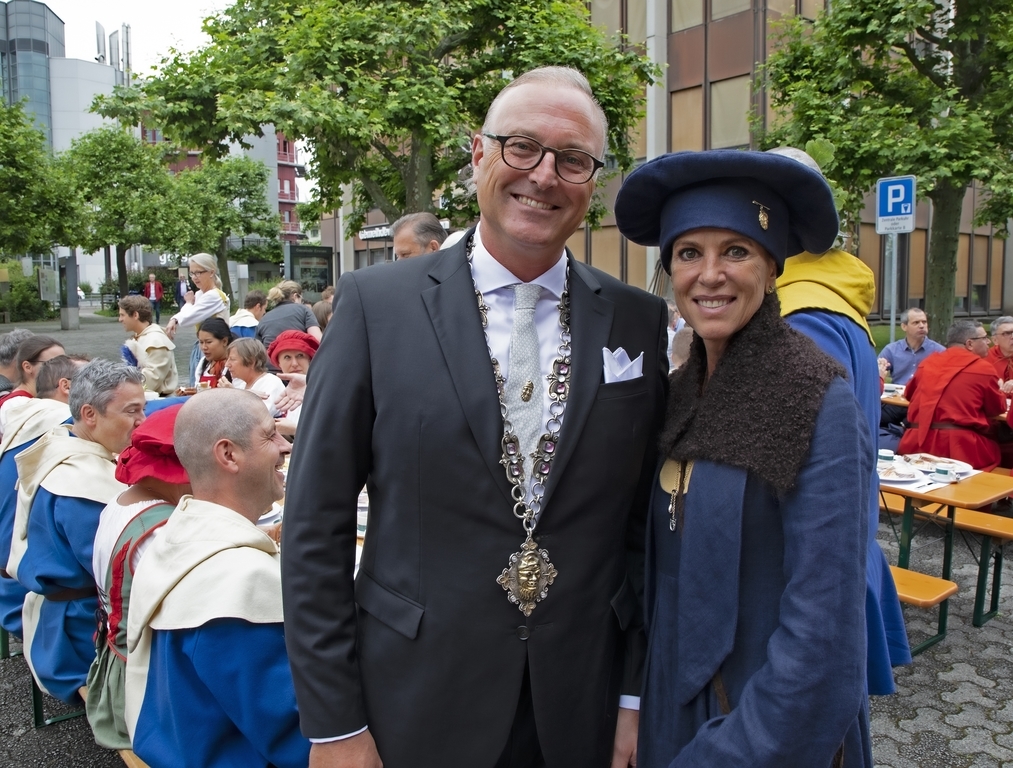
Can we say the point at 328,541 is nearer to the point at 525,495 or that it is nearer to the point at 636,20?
the point at 525,495

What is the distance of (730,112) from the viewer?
19.5 meters

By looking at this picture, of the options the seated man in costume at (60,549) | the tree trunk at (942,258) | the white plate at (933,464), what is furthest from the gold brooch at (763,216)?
the tree trunk at (942,258)

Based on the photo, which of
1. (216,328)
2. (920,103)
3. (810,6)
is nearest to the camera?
(216,328)

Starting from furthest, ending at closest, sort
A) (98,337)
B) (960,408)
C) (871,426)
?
(98,337) → (960,408) → (871,426)

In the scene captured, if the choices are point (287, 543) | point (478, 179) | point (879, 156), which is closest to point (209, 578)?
point (287, 543)

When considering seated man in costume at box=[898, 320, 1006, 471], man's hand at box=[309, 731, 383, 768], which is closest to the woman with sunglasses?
seated man in costume at box=[898, 320, 1006, 471]

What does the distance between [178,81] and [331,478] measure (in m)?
13.2

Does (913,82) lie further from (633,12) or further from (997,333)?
(633,12)

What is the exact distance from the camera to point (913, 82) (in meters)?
12.8

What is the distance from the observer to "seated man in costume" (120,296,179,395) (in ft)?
25.1

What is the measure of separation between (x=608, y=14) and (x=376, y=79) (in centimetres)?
1154

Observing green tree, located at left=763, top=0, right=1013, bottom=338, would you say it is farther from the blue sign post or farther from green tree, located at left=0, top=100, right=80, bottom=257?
green tree, located at left=0, top=100, right=80, bottom=257

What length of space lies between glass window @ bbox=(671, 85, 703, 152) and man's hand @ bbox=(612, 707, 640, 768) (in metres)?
19.8

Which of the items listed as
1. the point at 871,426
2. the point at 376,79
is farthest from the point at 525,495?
the point at 376,79
